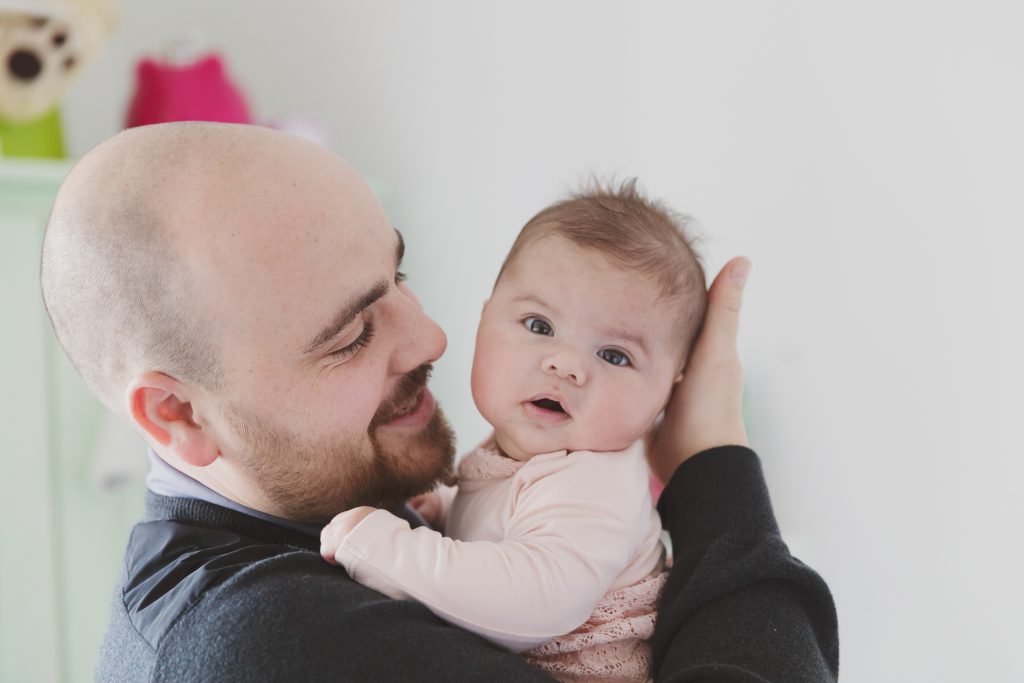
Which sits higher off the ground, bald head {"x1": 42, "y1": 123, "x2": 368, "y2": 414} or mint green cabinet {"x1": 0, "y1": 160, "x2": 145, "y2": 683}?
bald head {"x1": 42, "y1": 123, "x2": 368, "y2": 414}

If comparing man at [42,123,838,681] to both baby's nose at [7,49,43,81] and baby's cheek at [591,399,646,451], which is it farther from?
baby's nose at [7,49,43,81]

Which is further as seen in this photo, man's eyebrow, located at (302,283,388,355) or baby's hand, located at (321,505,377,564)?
man's eyebrow, located at (302,283,388,355)

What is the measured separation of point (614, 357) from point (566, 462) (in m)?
0.14

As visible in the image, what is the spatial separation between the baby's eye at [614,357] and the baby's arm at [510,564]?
166 mm

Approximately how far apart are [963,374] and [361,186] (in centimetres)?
99

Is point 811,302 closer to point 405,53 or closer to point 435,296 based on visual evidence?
point 435,296

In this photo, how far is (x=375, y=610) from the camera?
92cm

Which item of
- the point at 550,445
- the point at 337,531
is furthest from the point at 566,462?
the point at 337,531

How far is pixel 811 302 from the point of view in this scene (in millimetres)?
1821

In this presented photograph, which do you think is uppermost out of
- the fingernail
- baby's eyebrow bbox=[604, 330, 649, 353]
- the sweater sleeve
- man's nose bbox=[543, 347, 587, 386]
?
the fingernail

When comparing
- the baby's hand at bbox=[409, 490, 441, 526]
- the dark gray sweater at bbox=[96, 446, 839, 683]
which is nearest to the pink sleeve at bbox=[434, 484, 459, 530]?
the baby's hand at bbox=[409, 490, 441, 526]

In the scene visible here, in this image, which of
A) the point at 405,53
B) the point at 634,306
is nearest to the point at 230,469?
the point at 634,306

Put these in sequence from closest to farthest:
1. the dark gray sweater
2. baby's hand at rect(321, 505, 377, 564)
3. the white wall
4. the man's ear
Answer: the dark gray sweater, baby's hand at rect(321, 505, 377, 564), the man's ear, the white wall

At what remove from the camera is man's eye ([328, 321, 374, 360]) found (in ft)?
3.76
